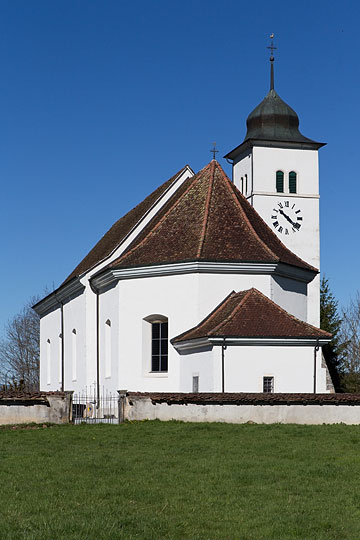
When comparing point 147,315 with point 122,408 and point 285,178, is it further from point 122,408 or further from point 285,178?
point 285,178

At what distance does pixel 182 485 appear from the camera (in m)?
12.4

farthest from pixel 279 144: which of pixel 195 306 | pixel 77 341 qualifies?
pixel 195 306

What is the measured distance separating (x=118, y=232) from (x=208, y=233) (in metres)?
10.9

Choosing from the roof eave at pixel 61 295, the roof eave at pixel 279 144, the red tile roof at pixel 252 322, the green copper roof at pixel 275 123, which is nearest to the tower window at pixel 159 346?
the red tile roof at pixel 252 322

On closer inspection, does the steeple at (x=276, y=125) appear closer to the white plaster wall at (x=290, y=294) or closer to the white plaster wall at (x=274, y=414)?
the white plaster wall at (x=290, y=294)

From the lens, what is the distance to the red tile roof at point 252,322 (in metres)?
26.6

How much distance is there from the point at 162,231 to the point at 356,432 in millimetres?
14662

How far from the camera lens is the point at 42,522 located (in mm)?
9414

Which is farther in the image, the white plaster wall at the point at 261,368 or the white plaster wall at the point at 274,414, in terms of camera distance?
the white plaster wall at the point at 261,368

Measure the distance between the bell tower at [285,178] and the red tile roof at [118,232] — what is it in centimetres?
645

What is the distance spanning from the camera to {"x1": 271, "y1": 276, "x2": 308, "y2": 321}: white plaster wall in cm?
3039

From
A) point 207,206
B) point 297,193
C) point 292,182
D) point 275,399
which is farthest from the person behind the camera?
point 292,182

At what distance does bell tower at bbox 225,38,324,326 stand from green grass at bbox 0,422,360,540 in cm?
2486

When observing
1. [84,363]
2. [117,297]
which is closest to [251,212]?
[117,297]
